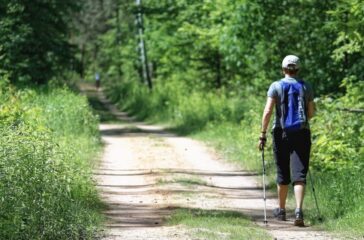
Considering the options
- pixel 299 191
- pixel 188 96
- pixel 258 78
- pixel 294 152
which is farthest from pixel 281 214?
pixel 188 96

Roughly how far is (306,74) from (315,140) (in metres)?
7.39

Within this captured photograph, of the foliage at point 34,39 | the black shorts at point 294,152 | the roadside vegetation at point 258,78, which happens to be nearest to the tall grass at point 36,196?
the black shorts at point 294,152

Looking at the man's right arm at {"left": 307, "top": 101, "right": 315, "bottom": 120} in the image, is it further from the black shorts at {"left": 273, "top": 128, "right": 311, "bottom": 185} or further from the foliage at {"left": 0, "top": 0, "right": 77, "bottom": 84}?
the foliage at {"left": 0, "top": 0, "right": 77, "bottom": 84}

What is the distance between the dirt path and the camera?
946 centimetres

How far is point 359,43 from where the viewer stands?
1492 centimetres

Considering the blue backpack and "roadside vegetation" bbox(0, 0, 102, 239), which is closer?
"roadside vegetation" bbox(0, 0, 102, 239)

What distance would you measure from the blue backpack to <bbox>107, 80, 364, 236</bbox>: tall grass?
4.65ft

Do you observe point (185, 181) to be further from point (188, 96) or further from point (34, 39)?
point (188, 96)

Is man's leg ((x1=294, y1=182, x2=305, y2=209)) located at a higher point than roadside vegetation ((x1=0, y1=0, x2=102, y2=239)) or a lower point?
lower

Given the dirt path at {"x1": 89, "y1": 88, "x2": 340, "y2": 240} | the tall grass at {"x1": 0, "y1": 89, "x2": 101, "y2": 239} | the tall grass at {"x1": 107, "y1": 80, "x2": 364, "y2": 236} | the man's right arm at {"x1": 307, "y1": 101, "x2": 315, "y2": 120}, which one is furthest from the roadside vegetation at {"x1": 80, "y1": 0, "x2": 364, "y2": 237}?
the tall grass at {"x1": 0, "y1": 89, "x2": 101, "y2": 239}

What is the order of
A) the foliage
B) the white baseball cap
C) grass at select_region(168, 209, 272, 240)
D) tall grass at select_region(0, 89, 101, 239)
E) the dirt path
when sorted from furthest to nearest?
the foliage → the white baseball cap → the dirt path → grass at select_region(168, 209, 272, 240) → tall grass at select_region(0, 89, 101, 239)

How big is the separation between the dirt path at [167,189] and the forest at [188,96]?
0.45 meters

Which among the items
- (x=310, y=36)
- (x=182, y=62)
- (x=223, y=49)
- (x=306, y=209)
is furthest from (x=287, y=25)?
(x=182, y=62)

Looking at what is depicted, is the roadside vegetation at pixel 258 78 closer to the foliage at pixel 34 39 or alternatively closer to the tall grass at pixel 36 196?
the tall grass at pixel 36 196
